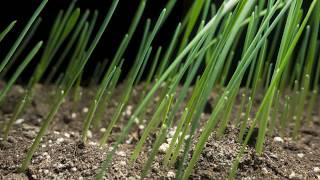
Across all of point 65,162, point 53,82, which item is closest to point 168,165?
point 65,162

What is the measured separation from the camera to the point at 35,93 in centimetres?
146

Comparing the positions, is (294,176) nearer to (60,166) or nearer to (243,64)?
(243,64)

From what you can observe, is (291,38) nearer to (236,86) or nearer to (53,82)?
(236,86)

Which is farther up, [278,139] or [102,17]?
[102,17]

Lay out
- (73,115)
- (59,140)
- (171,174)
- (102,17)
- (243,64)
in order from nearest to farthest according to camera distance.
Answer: (243,64)
(171,174)
(59,140)
(73,115)
(102,17)

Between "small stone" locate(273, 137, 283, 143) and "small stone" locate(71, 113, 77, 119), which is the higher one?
"small stone" locate(273, 137, 283, 143)

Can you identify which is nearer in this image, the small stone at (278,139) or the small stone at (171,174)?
the small stone at (171,174)

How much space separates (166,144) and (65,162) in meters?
0.21

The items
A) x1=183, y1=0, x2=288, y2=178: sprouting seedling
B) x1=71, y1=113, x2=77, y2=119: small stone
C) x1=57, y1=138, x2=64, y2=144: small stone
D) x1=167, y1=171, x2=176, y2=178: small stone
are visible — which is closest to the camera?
x1=183, y1=0, x2=288, y2=178: sprouting seedling

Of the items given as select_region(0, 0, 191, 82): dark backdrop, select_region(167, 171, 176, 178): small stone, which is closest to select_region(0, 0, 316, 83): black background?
select_region(0, 0, 191, 82): dark backdrop

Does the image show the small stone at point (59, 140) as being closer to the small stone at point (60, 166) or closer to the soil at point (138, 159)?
the soil at point (138, 159)

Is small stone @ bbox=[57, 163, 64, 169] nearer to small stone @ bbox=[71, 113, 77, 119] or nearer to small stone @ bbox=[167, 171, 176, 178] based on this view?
small stone @ bbox=[167, 171, 176, 178]

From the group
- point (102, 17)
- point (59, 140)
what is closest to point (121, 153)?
point (59, 140)

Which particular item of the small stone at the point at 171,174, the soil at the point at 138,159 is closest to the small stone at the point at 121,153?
the soil at the point at 138,159
